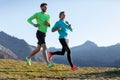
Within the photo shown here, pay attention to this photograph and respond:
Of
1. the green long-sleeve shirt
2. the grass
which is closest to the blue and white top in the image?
the green long-sleeve shirt

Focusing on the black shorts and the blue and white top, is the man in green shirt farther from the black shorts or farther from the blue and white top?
the blue and white top

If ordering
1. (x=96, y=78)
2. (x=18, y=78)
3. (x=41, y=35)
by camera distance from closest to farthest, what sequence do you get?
(x=18, y=78)
(x=96, y=78)
(x=41, y=35)

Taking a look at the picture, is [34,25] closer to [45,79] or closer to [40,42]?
[40,42]

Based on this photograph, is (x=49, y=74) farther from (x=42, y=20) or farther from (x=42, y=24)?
(x=42, y=20)

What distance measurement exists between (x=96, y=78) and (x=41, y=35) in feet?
12.5

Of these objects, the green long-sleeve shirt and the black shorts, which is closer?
the black shorts

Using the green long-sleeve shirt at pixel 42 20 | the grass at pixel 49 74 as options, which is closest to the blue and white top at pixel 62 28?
the green long-sleeve shirt at pixel 42 20

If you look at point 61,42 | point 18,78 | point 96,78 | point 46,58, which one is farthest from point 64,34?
point 18,78

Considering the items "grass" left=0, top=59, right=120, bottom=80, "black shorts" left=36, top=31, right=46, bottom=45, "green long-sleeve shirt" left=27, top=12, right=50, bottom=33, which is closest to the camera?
"grass" left=0, top=59, right=120, bottom=80

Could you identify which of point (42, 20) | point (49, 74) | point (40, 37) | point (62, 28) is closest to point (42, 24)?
point (42, 20)

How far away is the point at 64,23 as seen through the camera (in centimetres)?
1689

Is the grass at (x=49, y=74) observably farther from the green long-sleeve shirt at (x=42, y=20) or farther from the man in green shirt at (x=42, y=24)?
the green long-sleeve shirt at (x=42, y=20)

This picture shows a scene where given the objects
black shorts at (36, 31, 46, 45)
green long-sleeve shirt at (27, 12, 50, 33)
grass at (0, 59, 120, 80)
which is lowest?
grass at (0, 59, 120, 80)

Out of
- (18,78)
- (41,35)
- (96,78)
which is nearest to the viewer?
(18,78)
